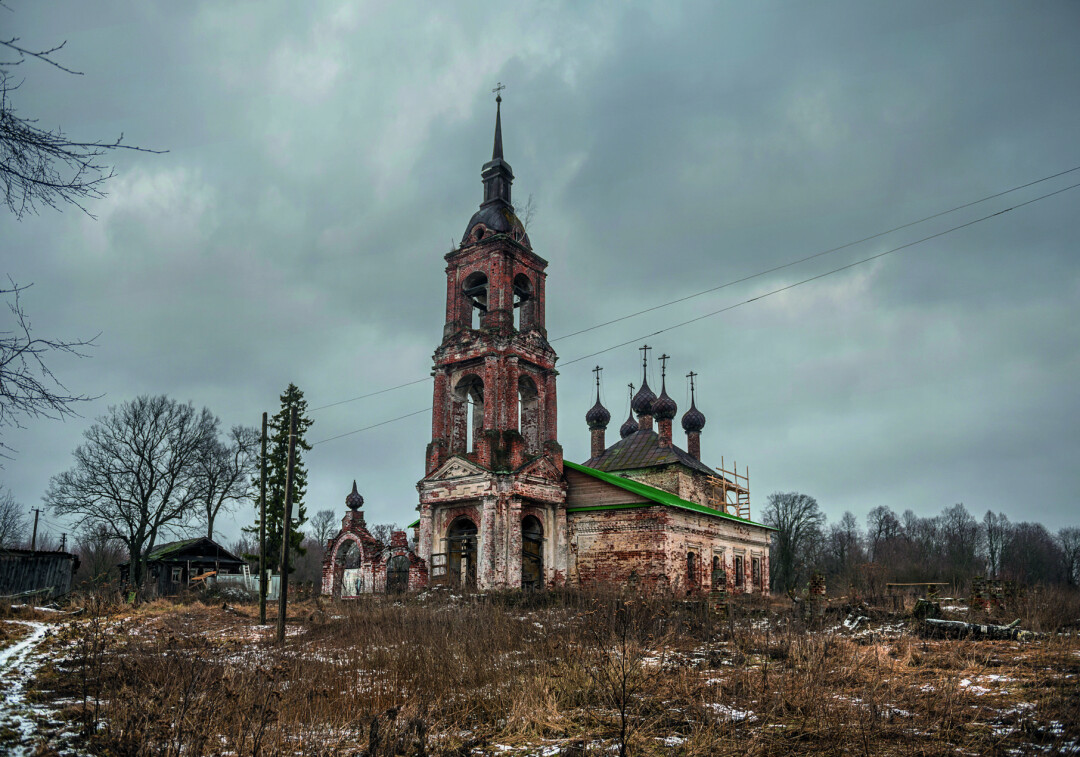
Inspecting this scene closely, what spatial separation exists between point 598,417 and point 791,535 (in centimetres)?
2893

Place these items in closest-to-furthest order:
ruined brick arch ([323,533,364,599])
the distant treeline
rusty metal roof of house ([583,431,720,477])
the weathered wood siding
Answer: ruined brick arch ([323,533,364,599]) → the weathered wood siding → rusty metal roof of house ([583,431,720,477]) → the distant treeline

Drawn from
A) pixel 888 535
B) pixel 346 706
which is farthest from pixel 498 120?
pixel 888 535

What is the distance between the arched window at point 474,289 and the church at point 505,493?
70 millimetres

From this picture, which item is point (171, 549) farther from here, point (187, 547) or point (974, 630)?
point (974, 630)

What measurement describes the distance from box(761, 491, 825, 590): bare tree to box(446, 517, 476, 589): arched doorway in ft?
108

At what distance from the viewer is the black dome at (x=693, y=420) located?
39344 millimetres

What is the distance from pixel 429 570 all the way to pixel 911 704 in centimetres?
1904

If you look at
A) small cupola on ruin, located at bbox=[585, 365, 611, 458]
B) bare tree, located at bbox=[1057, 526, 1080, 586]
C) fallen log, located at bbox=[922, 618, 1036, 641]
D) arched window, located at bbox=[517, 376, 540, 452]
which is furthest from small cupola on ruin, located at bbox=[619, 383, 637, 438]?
bare tree, located at bbox=[1057, 526, 1080, 586]

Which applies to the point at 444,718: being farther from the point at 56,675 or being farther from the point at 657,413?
the point at 657,413

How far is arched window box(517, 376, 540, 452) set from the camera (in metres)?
26.5

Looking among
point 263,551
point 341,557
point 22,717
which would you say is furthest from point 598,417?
point 22,717

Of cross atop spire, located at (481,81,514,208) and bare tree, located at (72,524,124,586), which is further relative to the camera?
bare tree, located at (72,524,124,586)

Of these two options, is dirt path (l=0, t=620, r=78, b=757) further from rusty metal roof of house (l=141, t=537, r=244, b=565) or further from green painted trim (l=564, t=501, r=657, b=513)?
rusty metal roof of house (l=141, t=537, r=244, b=565)

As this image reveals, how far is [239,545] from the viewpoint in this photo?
71.4 m
